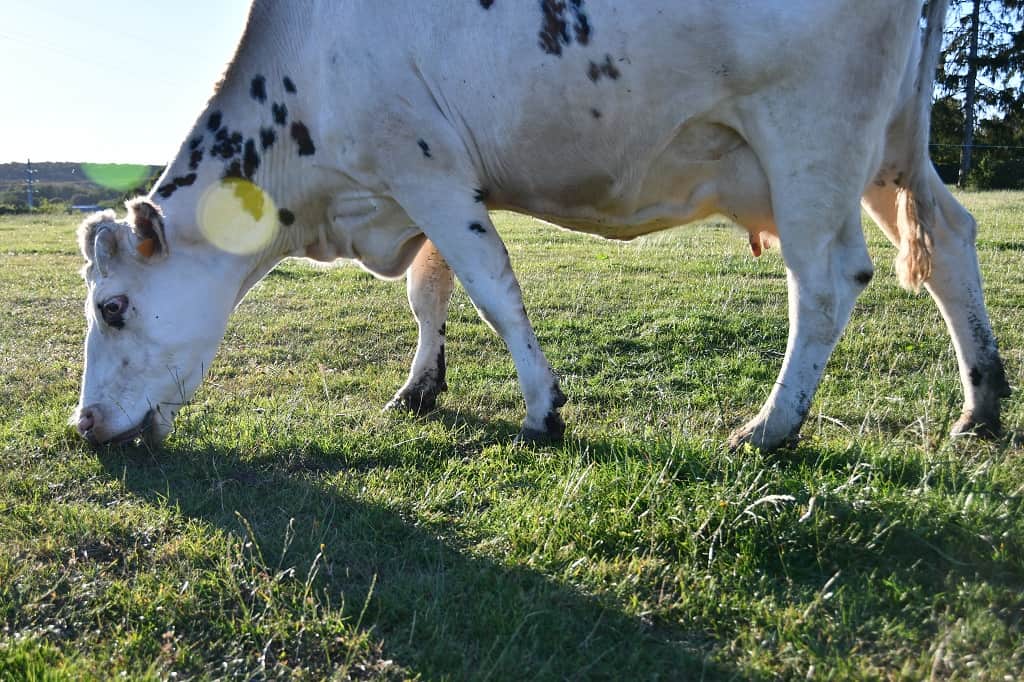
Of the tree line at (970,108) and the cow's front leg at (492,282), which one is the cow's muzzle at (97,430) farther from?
the tree line at (970,108)

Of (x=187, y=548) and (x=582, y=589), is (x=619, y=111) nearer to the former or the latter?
(x=582, y=589)

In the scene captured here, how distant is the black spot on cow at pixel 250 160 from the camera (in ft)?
15.4

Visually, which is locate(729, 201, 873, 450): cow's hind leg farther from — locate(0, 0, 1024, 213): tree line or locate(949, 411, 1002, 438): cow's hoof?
locate(0, 0, 1024, 213): tree line

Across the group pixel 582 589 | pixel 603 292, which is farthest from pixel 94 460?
pixel 603 292

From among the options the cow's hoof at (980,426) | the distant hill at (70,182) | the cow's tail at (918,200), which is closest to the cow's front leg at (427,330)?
the cow's tail at (918,200)

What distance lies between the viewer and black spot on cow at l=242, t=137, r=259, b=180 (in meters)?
4.68

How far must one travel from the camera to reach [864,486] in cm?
329

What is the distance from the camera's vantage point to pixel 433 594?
284 cm

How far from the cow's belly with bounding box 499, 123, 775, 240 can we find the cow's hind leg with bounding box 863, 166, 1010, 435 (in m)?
0.85

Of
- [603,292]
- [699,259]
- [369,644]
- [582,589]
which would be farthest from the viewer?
[699,259]

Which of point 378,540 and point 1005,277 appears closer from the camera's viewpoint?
point 378,540

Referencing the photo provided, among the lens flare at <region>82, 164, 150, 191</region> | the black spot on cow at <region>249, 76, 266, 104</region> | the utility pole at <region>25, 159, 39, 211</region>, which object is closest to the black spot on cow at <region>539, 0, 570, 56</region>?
the black spot on cow at <region>249, 76, 266, 104</region>

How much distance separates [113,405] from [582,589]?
272 centimetres

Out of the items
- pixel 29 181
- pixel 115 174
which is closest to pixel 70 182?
pixel 115 174
